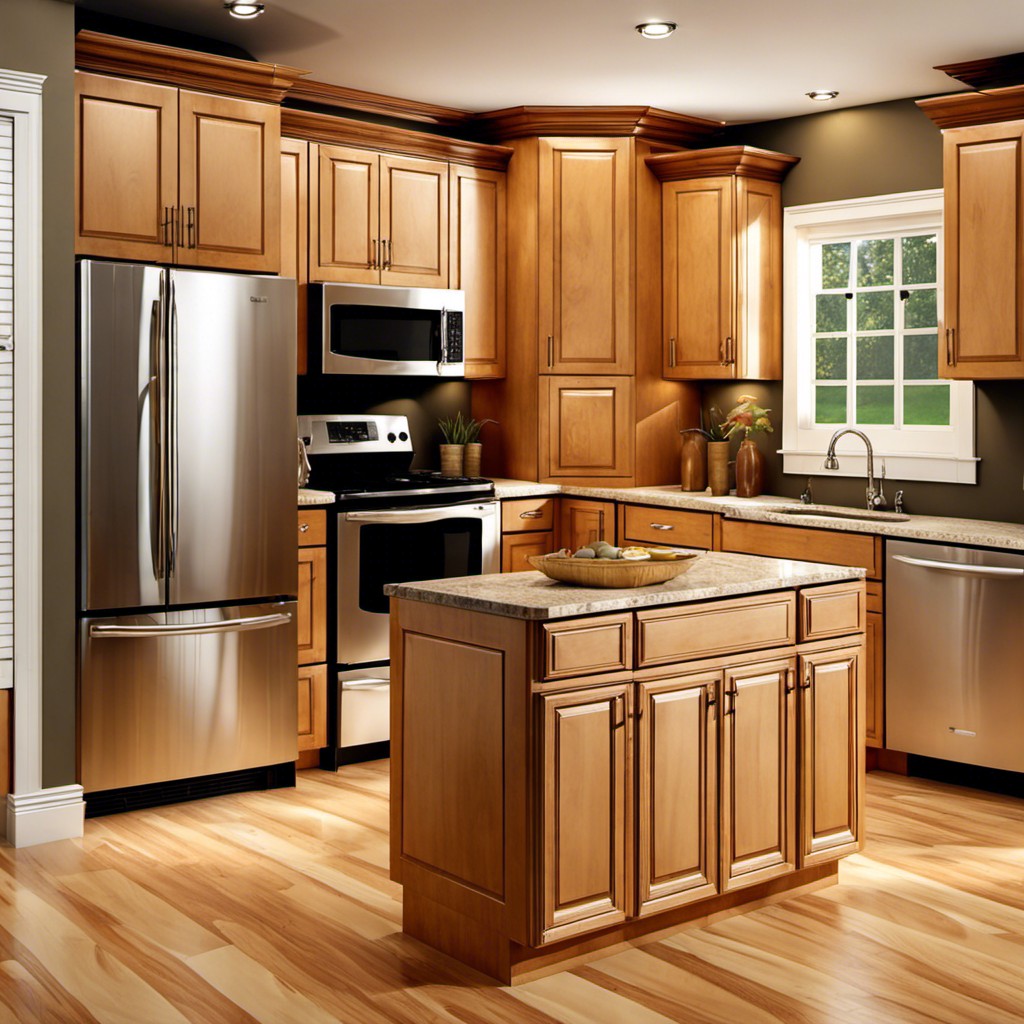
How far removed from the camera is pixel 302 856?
12.6 feet

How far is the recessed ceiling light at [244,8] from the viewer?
4.14 m

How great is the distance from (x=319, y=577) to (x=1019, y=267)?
2719 millimetres

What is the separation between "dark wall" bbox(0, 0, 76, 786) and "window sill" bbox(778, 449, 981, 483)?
3162 mm

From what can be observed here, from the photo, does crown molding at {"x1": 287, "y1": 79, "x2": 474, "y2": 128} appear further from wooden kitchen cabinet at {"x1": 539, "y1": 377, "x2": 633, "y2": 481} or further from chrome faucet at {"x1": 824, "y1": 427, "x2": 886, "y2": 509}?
chrome faucet at {"x1": 824, "y1": 427, "x2": 886, "y2": 509}

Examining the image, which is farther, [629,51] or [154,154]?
[629,51]

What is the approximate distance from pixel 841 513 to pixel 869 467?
22 centimetres

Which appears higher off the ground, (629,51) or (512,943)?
(629,51)

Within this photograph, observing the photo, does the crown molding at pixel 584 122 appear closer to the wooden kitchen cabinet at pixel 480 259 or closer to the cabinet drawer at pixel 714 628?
the wooden kitchen cabinet at pixel 480 259

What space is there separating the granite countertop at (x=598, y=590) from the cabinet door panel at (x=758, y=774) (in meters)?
0.22

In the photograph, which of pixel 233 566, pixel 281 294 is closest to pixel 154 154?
pixel 281 294

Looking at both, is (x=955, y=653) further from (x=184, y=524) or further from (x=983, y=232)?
(x=184, y=524)

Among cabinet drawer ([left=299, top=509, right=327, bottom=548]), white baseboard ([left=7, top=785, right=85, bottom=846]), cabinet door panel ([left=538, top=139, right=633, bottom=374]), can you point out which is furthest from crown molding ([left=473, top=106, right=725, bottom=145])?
white baseboard ([left=7, top=785, right=85, bottom=846])

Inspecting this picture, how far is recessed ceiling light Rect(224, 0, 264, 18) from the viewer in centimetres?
414

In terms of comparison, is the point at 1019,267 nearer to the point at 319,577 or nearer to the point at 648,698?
the point at 648,698
